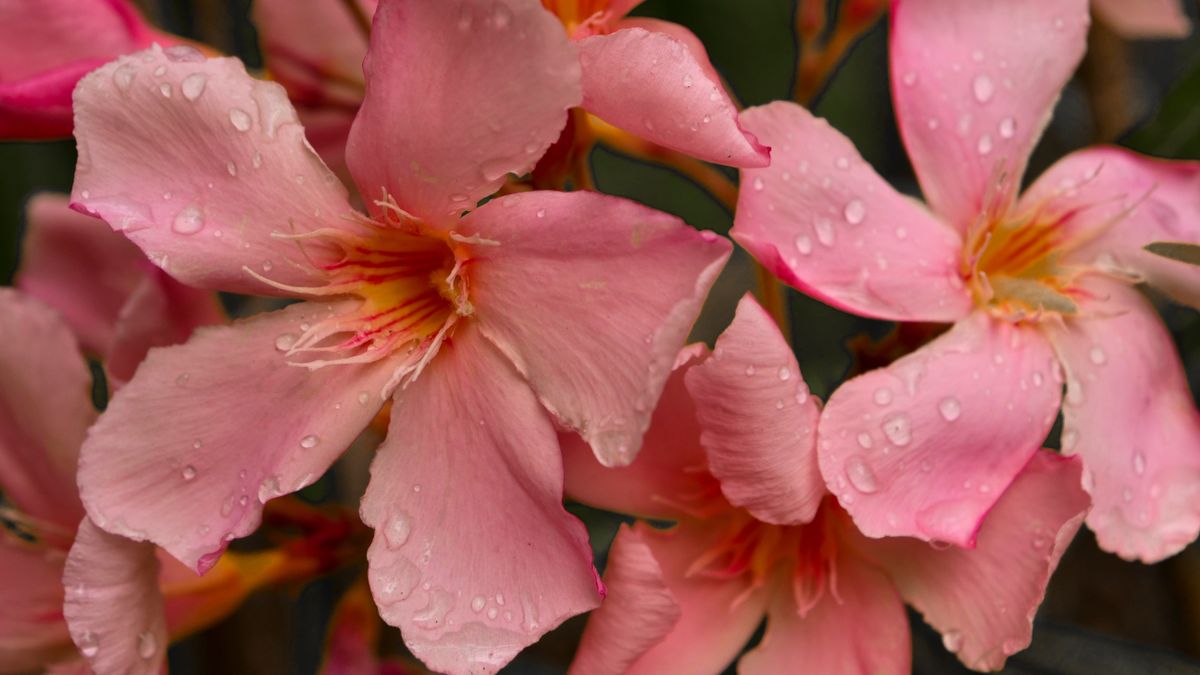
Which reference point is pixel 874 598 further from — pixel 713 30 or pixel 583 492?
pixel 713 30

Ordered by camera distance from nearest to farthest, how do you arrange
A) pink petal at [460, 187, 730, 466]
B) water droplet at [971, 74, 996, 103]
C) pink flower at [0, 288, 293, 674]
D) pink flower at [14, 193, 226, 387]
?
pink petal at [460, 187, 730, 466] < pink flower at [0, 288, 293, 674] < water droplet at [971, 74, 996, 103] < pink flower at [14, 193, 226, 387]

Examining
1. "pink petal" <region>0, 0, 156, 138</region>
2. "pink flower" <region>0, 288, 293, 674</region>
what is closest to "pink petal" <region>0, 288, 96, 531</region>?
"pink flower" <region>0, 288, 293, 674</region>

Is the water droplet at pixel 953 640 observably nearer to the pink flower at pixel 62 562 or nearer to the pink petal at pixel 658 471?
the pink petal at pixel 658 471

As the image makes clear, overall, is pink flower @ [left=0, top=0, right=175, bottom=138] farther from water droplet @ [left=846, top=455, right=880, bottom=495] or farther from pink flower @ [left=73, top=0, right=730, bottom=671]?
water droplet @ [left=846, top=455, right=880, bottom=495]

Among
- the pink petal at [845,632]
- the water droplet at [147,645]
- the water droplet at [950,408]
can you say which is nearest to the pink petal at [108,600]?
the water droplet at [147,645]

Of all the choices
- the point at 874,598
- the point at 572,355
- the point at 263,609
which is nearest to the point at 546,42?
the point at 572,355
